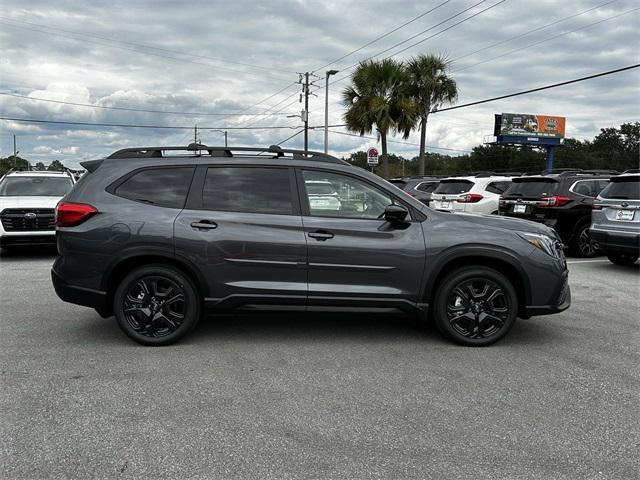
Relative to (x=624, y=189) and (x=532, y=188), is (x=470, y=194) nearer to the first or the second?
(x=532, y=188)

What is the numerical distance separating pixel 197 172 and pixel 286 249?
1.09m

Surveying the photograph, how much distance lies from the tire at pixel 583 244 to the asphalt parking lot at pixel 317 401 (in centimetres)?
557

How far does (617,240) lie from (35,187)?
10.9 m

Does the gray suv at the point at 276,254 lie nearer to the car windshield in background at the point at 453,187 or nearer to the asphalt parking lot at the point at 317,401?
the asphalt parking lot at the point at 317,401

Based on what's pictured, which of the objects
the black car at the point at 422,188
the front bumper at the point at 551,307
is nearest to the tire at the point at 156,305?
the front bumper at the point at 551,307

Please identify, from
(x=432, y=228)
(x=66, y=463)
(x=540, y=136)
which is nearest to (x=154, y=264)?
(x=66, y=463)

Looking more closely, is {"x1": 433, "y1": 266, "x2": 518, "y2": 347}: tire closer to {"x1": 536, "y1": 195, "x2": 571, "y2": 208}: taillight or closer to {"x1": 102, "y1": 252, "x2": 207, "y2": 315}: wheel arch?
{"x1": 102, "y1": 252, "x2": 207, "y2": 315}: wheel arch

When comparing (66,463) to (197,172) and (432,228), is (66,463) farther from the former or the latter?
(432,228)

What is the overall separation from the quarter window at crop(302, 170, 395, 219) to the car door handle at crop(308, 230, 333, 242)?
0.17 metres

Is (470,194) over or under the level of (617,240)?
over

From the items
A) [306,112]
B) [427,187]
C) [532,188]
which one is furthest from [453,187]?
[306,112]

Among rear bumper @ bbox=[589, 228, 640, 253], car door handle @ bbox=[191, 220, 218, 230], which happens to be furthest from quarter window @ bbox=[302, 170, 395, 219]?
rear bumper @ bbox=[589, 228, 640, 253]

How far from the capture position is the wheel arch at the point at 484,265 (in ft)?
15.5

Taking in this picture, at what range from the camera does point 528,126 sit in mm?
55656
